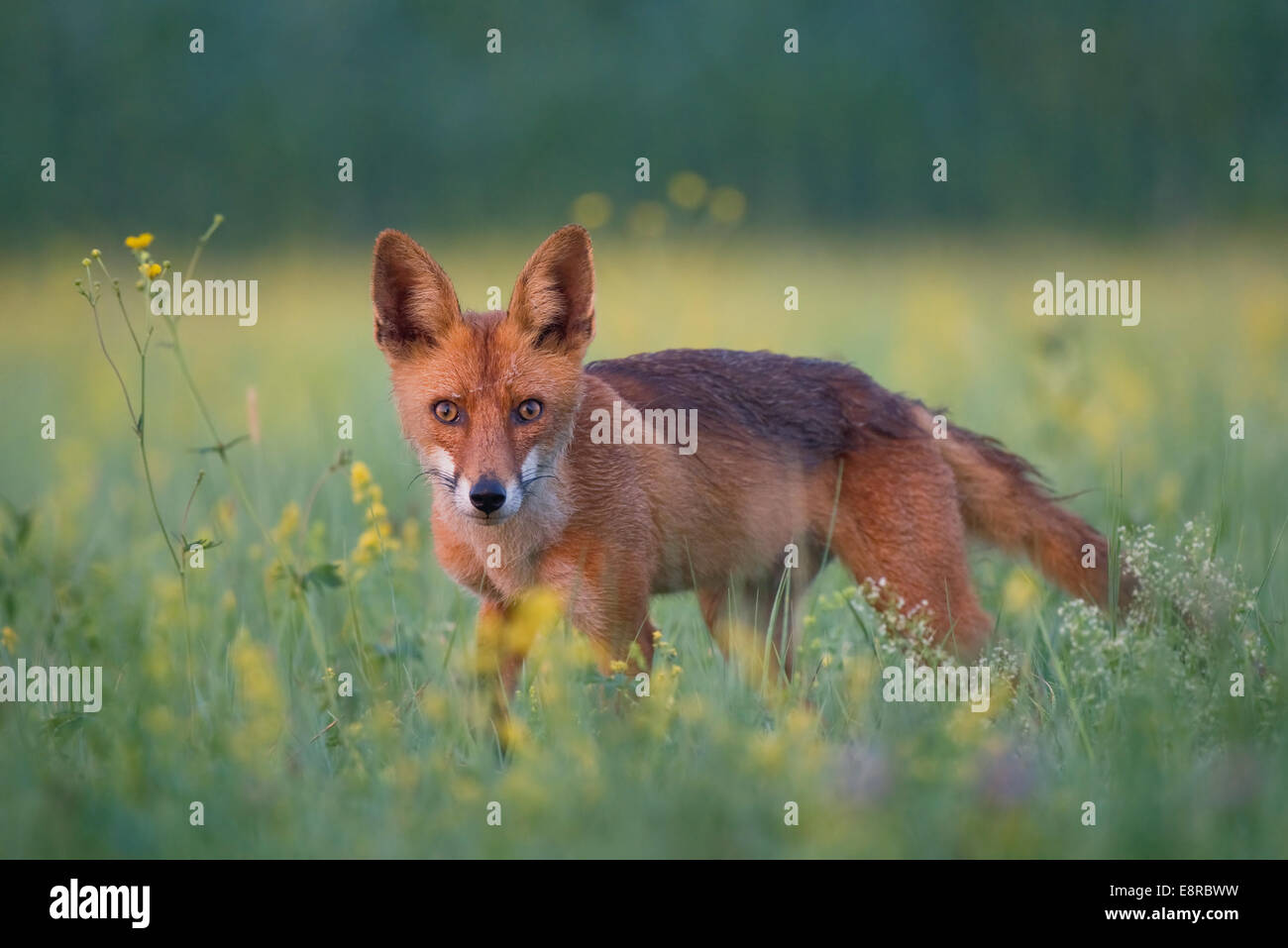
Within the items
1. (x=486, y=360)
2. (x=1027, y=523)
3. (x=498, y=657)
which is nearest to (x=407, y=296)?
(x=486, y=360)

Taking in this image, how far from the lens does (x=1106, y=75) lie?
22.5 m

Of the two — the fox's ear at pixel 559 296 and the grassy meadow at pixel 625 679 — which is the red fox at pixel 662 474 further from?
the grassy meadow at pixel 625 679

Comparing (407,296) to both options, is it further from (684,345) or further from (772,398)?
(684,345)

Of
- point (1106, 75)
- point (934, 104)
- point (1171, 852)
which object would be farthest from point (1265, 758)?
point (934, 104)

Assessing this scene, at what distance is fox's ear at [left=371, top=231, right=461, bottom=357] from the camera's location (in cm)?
588

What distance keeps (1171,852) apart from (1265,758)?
1.02 m

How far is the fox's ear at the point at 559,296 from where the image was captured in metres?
5.90

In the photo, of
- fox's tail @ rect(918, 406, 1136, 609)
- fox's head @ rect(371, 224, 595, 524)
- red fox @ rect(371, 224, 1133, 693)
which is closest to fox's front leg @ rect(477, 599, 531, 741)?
red fox @ rect(371, 224, 1133, 693)

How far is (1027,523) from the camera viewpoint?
6914 millimetres

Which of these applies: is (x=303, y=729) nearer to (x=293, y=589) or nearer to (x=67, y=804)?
(x=293, y=589)

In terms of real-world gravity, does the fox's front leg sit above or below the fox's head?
below

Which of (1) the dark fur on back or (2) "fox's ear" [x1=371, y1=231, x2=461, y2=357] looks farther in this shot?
(1) the dark fur on back

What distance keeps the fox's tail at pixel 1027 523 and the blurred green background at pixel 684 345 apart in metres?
0.22

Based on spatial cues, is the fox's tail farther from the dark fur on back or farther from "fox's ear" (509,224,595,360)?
"fox's ear" (509,224,595,360)
